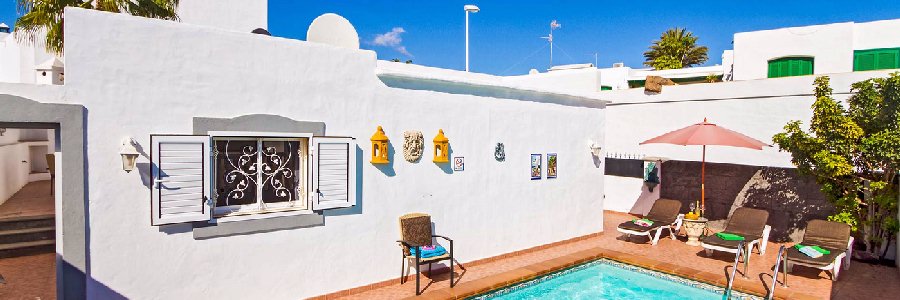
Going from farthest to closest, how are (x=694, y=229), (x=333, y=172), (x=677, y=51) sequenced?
1. (x=677, y=51)
2. (x=694, y=229)
3. (x=333, y=172)

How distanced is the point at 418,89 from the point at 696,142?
7186mm

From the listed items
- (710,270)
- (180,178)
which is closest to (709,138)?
(710,270)

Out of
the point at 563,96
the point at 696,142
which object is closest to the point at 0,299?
the point at 563,96

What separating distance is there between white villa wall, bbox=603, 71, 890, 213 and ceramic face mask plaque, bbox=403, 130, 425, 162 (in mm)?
6411

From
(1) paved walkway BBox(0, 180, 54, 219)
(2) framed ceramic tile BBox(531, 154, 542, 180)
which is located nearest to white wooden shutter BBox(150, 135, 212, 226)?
(1) paved walkway BBox(0, 180, 54, 219)

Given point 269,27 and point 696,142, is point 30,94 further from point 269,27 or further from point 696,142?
point 269,27

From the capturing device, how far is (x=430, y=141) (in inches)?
364

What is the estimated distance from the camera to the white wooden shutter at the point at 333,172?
Result: 24.8 feet

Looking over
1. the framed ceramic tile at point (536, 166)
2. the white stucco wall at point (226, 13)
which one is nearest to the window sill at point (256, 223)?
the framed ceramic tile at point (536, 166)

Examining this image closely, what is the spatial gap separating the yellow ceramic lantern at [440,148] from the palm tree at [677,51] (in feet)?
118

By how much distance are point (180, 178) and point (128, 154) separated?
70cm

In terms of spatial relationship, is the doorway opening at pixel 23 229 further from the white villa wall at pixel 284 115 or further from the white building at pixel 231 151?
the white villa wall at pixel 284 115

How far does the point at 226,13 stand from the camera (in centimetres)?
1783

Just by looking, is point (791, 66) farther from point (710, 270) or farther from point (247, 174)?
point (247, 174)
